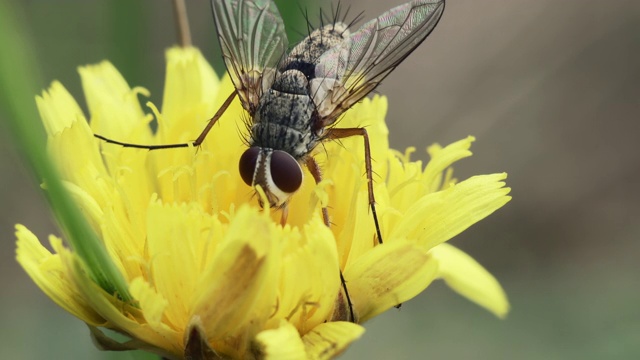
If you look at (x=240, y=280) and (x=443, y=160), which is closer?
(x=240, y=280)

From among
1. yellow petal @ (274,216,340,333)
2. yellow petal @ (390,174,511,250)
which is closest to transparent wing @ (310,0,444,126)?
yellow petal @ (390,174,511,250)

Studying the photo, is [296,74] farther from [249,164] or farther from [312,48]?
[249,164]

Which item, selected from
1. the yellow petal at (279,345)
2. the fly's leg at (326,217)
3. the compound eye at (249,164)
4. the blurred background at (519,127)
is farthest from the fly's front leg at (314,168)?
the blurred background at (519,127)

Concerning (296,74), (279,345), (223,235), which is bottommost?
(279,345)

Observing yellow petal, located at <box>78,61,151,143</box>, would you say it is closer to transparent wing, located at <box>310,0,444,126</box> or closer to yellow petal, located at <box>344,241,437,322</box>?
transparent wing, located at <box>310,0,444,126</box>

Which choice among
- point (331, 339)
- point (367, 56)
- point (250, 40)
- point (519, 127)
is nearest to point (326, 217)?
point (331, 339)

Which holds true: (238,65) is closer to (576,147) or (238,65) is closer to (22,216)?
(22,216)
